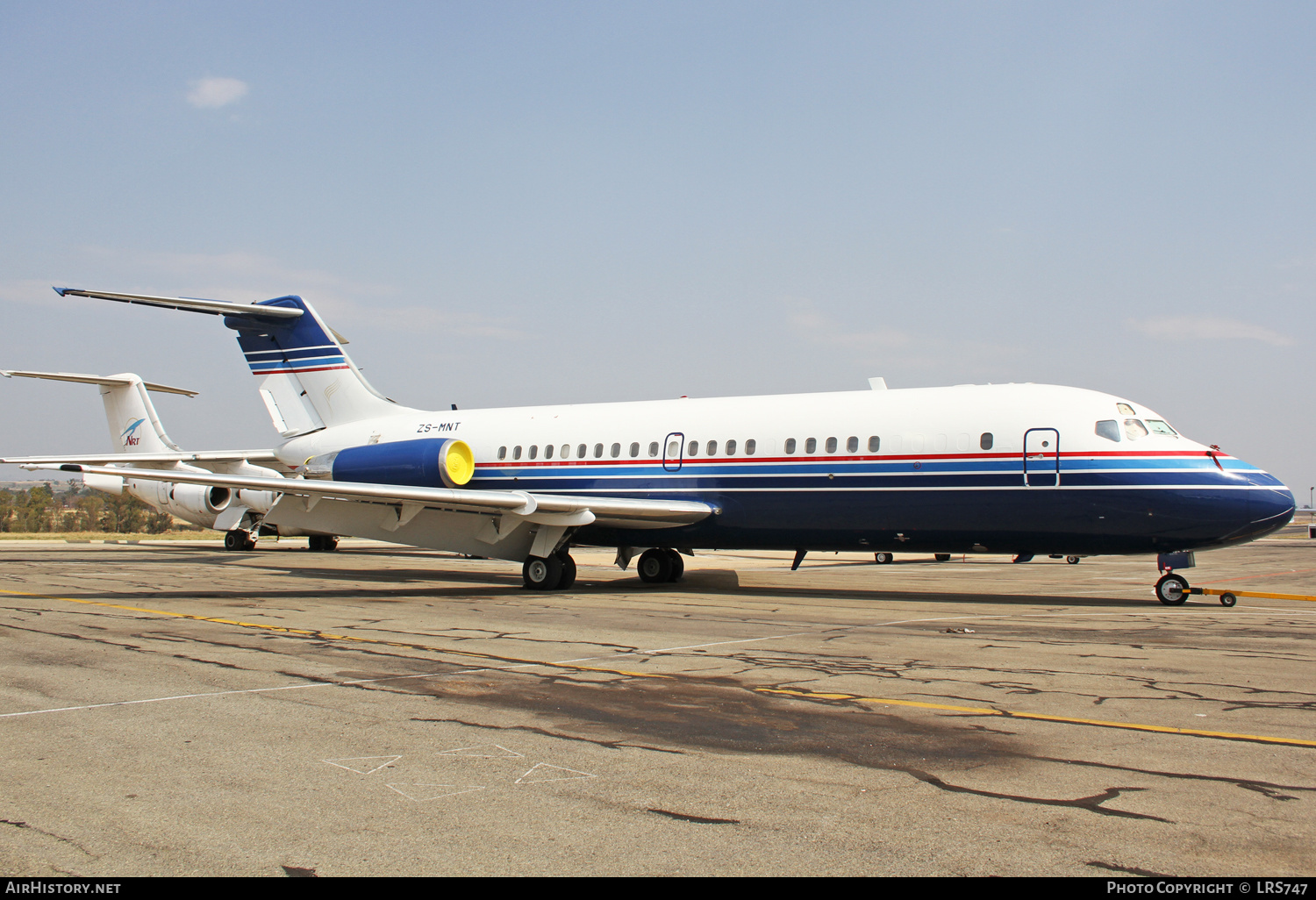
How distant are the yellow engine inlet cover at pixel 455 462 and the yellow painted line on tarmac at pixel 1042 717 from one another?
1347 cm

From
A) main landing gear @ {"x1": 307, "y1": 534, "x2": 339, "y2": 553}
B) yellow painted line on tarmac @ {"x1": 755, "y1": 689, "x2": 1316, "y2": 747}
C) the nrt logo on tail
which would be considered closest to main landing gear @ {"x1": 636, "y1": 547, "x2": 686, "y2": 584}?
yellow painted line on tarmac @ {"x1": 755, "y1": 689, "x2": 1316, "y2": 747}

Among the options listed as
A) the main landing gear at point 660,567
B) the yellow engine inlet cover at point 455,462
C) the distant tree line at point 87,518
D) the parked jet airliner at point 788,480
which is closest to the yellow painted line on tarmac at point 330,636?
the parked jet airliner at point 788,480

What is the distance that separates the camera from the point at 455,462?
2066cm

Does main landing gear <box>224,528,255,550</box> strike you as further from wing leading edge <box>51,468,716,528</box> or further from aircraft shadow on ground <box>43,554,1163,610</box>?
wing leading edge <box>51,468,716,528</box>

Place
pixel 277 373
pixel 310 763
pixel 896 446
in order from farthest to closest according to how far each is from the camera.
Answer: pixel 277 373, pixel 896 446, pixel 310 763

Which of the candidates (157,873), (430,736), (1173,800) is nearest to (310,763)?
(430,736)

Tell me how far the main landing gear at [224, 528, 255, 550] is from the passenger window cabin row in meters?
17.0

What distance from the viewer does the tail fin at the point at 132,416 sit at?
33.6m

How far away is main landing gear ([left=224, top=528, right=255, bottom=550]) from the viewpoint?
33969 millimetres

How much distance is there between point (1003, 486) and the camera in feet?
51.5

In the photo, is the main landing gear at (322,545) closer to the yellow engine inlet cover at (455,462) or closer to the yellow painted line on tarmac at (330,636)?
the yellow engine inlet cover at (455,462)

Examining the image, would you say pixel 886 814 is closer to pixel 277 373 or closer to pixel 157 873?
pixel 157 873

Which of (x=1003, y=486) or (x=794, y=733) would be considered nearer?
(x=794, y=733)

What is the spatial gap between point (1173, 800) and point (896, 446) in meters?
11.9
